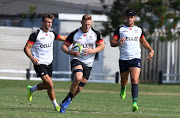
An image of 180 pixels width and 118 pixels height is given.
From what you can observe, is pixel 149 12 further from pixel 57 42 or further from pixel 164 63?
pixel 57 42

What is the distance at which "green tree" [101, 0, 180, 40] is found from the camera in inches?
1037

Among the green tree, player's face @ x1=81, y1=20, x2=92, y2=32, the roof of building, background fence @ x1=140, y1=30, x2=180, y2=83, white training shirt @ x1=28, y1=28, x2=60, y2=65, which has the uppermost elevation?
the roof of building

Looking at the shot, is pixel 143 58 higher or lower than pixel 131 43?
lower

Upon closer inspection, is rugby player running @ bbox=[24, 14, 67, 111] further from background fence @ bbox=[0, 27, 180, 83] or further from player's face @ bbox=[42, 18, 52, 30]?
background fence @ bbox=[0, 27, 180, 83]

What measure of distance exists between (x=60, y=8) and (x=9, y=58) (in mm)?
5201

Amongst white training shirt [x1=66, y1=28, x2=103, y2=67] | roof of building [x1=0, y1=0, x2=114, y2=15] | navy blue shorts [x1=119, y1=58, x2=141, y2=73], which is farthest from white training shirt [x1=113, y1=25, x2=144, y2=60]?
roof of building [x1=0, y1=0, x2=114, y2=15]

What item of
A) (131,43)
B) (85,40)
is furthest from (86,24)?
(131,43)

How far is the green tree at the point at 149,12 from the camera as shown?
26.3m

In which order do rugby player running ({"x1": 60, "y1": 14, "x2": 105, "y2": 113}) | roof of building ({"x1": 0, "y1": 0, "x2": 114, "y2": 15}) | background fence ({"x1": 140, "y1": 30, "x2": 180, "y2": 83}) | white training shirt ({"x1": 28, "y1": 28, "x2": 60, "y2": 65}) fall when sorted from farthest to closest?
roof of building ({"x1": 0, "y1": 0, "x2": 114, "y2": 15})
background fence ({"x1": 140, "y1": 30, "x2": 180, "y2": 83})
white training shirt ({"x1": 28, "y1": 28, "x2": 60, "y2": 65})
rugby player running ({"x1": 60, "y1": 14, "x2": 105, "y2": 113})

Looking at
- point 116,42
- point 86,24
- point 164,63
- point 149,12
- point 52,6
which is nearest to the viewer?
point 86,24

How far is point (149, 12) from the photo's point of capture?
27516 millimetres

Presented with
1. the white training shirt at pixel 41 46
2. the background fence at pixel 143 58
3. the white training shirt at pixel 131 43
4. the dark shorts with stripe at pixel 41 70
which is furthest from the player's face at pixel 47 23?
the background fence at pixel 143 58

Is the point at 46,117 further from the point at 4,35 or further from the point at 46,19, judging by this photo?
the point at 4,35

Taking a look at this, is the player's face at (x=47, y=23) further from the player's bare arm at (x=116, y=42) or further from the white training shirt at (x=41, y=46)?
the player's bare arm at (x=116, y=42)
